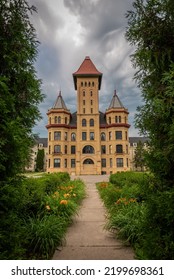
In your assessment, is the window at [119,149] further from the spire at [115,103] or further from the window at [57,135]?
the window at [57,135]

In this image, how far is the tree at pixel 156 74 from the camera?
3.08 meters

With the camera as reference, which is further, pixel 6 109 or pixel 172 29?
pixel 172 29

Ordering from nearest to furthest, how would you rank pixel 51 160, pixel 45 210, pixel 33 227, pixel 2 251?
pixel 2 251 → pixel 33 227 → pixel 45 210 → pixel 51 160

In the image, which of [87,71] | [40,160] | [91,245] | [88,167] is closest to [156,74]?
[91,245]

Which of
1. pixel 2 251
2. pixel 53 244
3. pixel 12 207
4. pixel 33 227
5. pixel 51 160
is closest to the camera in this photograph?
pixel 2 251

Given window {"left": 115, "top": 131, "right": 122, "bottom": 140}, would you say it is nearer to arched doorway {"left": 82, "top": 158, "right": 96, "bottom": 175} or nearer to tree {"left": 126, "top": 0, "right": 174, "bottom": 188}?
arched doorway {"left": 82, "top": 158, "right": 96, "bottom": 175}

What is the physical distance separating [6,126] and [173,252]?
3.01 metres

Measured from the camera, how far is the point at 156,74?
3592 millimetres

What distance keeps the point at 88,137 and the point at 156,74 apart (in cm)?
4111

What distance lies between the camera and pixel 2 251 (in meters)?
3.03

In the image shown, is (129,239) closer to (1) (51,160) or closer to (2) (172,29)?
(2) (172,29)

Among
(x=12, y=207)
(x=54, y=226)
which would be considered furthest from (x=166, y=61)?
(x=54, y=226)

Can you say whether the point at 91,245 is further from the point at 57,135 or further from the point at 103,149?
the point at 57,135

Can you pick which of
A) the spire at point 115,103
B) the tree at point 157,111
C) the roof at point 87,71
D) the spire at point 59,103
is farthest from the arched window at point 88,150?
the tree at point 157,111
